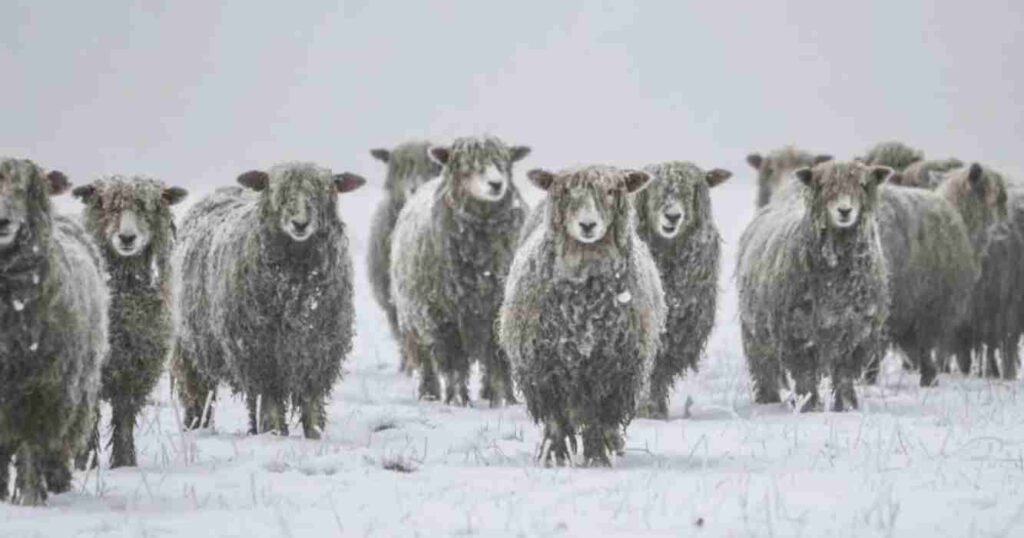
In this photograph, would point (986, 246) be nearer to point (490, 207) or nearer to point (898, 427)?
point (490, 207)

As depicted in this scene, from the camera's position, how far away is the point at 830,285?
1301 centimetres

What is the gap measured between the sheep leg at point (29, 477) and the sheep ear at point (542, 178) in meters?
3.50

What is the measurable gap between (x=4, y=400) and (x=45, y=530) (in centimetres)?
98

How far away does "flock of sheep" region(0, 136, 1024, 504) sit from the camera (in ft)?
28.6

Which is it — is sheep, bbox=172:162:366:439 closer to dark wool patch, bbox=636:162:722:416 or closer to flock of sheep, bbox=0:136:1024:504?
flock of sheep, bbox=0:136:1024:504

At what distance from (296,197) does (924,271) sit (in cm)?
676

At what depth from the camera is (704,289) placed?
13.2 metres

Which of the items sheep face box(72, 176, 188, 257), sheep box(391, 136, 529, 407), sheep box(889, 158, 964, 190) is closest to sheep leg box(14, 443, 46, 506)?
sheep face box(72, 176, 188, 257)

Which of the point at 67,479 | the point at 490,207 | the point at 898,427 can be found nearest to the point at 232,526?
the point at 67,479

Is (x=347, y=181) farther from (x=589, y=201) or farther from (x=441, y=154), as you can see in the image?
(x=441, y=154)

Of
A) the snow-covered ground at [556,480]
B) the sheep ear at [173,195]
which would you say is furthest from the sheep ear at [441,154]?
the sheep ear at [173,195]

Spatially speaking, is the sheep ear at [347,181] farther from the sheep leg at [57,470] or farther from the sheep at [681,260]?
the sheep leg at [57,470]

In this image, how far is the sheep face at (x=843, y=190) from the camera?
1279 centimetres

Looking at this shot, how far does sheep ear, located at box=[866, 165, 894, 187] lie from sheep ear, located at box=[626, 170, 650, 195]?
3010mm
